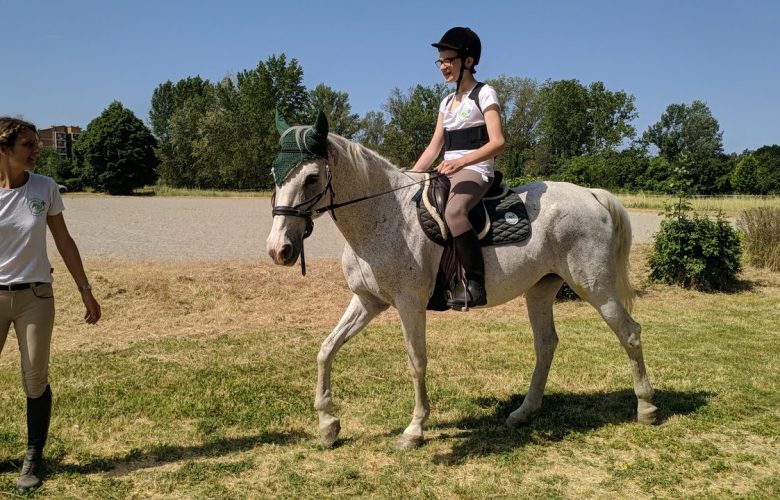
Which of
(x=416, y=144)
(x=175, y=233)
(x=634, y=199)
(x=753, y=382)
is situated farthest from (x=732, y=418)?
(x=416, y=144)

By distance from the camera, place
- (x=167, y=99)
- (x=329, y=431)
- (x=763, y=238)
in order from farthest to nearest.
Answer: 1. (x=167, y=99)
2. (x=763, y=238)
3. (x=329, y=431)

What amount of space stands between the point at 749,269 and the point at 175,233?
1733 cm

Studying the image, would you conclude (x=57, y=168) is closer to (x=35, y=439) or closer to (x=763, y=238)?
(x=763, y=238)

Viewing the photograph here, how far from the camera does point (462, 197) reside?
4.21 metres

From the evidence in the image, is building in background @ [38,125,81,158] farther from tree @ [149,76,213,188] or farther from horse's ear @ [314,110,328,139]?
horse's ear @ [314,110,328,139]

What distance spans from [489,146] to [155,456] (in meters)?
3.51

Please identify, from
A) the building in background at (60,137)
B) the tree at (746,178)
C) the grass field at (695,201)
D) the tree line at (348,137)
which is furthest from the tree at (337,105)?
the building in background at (60,137)

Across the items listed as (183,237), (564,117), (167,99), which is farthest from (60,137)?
(183,237)

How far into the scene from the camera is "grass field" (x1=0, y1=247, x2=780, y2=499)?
3.90 meters

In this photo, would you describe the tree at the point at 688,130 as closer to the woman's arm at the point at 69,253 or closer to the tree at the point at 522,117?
the tree at the point at 522,117

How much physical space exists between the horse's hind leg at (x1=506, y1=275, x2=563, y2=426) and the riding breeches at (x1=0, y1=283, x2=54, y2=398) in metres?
3.86

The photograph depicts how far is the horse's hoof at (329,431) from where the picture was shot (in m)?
4.39

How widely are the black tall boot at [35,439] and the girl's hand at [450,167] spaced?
3.33m

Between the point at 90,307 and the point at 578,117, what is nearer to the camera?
the point at 90,307
